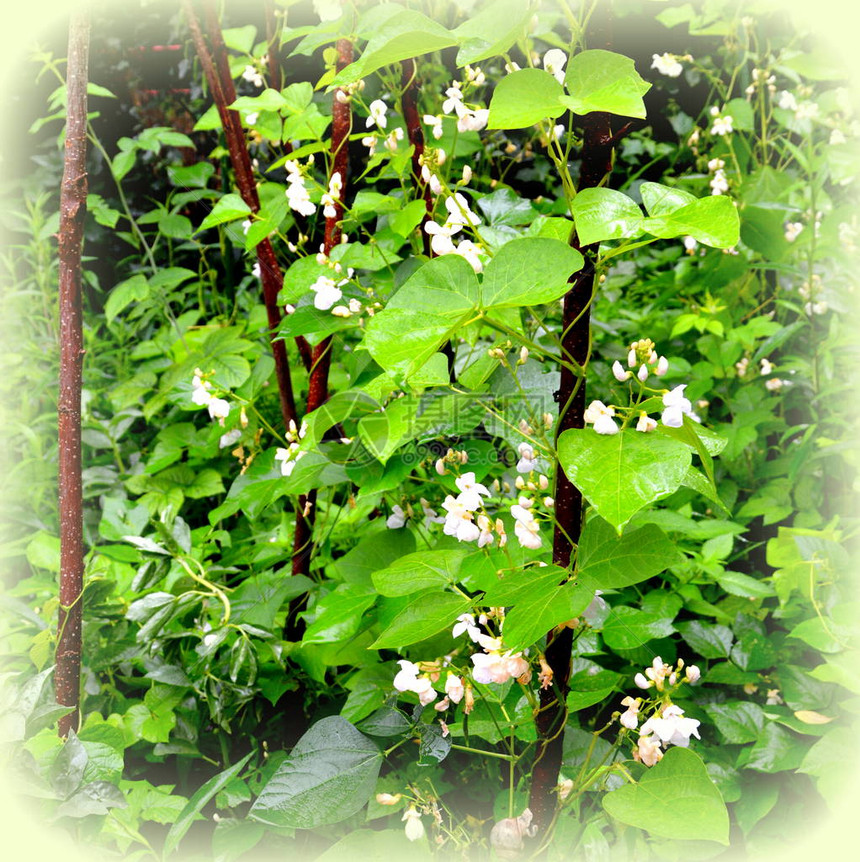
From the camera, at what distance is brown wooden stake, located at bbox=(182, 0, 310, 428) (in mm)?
1185

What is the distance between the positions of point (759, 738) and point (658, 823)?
19.0 inches

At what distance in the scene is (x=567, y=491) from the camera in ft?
2.22

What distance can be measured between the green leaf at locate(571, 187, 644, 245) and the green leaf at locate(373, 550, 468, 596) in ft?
1.16

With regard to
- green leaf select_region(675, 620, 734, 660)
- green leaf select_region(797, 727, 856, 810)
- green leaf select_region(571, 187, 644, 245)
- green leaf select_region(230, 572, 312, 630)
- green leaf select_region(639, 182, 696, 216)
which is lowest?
green leaf select_region(675, 620, 734, 660)

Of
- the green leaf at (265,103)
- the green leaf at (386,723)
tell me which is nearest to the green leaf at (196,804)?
the green leaf at (386,723)

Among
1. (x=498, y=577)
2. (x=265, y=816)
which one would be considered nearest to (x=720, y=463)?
(x=498, y=577)

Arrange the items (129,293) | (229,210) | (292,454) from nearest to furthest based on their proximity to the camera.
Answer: (292,454) → (229,210) → (129,293)

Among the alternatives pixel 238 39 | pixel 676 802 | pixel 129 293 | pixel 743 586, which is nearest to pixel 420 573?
pixel 676 802

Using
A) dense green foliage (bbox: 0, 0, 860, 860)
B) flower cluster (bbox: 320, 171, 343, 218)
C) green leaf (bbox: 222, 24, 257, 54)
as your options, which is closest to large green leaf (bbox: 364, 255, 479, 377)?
dense green foliage (bbox: 0, 0, 860, 860)

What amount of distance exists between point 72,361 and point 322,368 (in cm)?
37

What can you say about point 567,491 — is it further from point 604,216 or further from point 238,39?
point 238,39

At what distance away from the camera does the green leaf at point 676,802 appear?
0.62m

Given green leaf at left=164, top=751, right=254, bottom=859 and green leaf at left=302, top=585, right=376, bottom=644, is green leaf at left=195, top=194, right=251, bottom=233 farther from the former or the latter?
green leaf at left=164, top=751, right=254, bottom=859

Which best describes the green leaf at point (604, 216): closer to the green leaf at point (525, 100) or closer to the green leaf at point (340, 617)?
the green leaf at point (525, 100)
